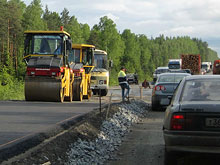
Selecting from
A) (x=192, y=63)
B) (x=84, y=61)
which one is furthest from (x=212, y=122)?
(x=192, y=63)

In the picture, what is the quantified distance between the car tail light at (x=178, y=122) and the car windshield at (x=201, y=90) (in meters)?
0.59

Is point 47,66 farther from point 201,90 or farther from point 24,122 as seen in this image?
point 201,90

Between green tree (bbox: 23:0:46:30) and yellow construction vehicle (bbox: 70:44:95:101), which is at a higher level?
green tree (bbox: 23:0:46:30)

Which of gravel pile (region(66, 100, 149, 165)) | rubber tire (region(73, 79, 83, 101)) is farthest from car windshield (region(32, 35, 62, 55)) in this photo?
gravel pile (region(66, 100, 149, 165))

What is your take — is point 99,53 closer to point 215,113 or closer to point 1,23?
point 215,113

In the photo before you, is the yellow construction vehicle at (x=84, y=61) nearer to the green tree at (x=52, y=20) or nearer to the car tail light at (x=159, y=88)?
the car tail light at (x=159, y=88)

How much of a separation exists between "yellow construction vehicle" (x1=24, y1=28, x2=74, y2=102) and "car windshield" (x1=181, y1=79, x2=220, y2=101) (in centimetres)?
1218

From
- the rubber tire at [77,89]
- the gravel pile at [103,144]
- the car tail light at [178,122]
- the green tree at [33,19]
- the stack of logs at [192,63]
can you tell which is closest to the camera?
the car tail light at [178,122]

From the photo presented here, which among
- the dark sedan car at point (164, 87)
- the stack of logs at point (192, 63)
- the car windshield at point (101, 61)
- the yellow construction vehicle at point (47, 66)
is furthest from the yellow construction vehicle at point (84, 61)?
the stack of logs at point (192, 63)

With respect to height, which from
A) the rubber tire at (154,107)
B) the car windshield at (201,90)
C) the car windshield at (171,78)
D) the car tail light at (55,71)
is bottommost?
the rubber tire at (154,107)

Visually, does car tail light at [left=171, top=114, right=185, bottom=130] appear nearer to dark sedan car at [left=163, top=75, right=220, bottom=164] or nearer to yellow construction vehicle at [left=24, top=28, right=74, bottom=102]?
dark sedan car at [left=163, top=75, right=220, bottom=164]

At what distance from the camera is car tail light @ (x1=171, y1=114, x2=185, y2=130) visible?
6.32 m

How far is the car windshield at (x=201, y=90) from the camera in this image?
688cm

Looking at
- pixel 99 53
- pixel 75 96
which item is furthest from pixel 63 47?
pixel 99 53
